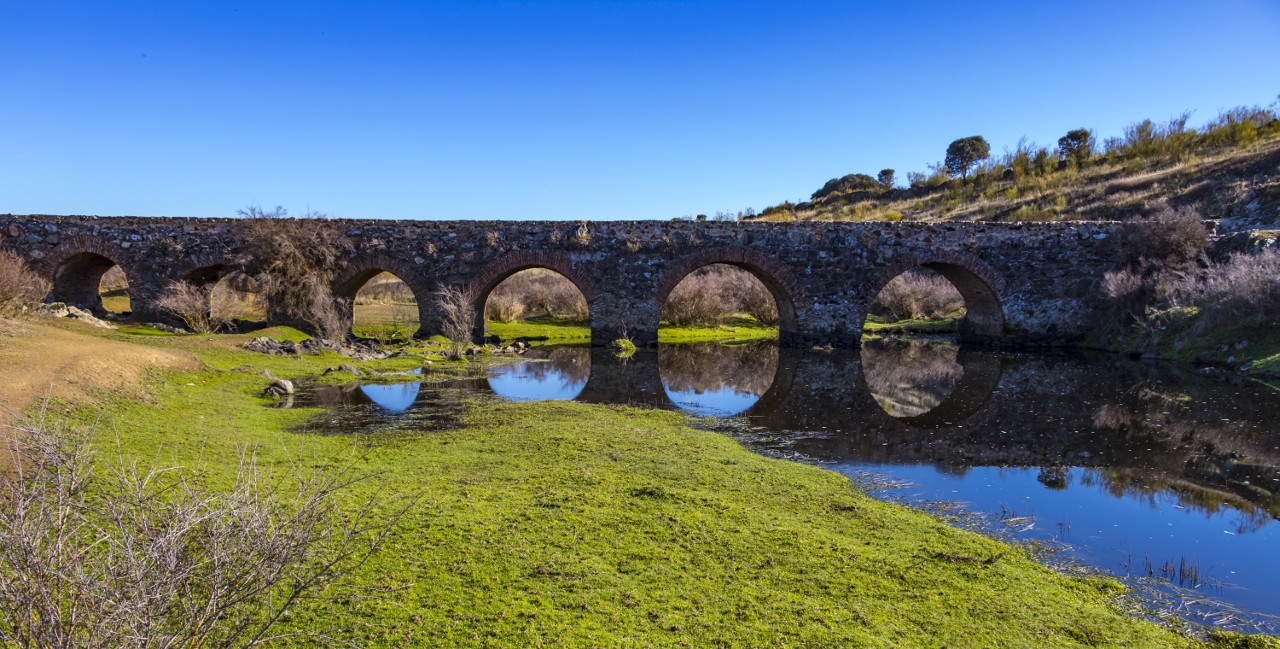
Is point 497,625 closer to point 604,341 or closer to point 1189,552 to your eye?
point 1189,552

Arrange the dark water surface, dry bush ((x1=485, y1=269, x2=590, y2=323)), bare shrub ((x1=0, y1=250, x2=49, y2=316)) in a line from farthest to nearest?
dry bush ((x1=485, y1=269, x2=590, y2=323)) < bare shrub ((x1=0, y1=250, x2=49, y2=316)) < the dark water surface

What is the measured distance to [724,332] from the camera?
25.3 metres

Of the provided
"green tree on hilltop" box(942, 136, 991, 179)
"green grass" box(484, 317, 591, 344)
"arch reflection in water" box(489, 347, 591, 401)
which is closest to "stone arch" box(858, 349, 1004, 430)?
"arch reflection in water" box(489, 347, 591, 401)

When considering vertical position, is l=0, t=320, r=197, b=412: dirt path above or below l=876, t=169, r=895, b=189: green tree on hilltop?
below

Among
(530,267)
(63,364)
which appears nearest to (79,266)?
(530,267)

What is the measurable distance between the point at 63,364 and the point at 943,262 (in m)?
20.3

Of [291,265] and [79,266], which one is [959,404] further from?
[79,266]

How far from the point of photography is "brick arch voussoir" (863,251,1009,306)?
2070 centimetres

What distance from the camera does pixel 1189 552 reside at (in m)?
5.40

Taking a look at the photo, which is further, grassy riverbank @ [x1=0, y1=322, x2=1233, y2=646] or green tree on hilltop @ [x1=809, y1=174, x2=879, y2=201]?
green tree on hilltop @ [x1=809, y1=174, x2=879, y2=201]

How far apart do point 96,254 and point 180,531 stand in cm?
2244

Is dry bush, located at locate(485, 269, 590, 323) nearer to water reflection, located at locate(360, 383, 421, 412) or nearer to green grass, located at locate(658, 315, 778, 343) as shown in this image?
green grass, located at locate(658, 315, 778, 343)

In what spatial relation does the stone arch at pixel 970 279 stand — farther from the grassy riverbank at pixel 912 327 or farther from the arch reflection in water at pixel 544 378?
the arch reflection in water at pixel 544 378

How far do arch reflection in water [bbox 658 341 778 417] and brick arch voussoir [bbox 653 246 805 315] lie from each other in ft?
5.54
